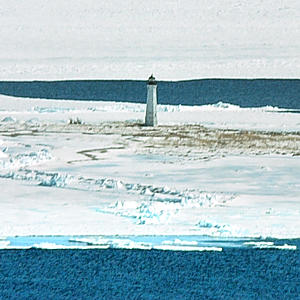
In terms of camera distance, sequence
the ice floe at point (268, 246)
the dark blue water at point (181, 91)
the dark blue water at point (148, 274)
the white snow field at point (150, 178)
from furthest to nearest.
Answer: the dark blue water at point (181, 91) → the white snow field at point (150, 178) → the ice floe at point (268, 246) → the dark blue water at point (148, 274)

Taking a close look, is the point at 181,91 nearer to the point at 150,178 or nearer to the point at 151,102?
the point at 151,102

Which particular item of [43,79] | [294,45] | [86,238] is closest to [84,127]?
[86,238]

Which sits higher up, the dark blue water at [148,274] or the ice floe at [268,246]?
the ice floe at [268,246]

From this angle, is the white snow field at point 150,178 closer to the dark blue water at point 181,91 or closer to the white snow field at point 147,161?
the white snow field at point 147,161

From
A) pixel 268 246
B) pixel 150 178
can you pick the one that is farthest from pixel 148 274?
pixel 150 178

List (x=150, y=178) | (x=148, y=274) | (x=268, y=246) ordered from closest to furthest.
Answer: (x=148, y=274) → (x=268, y=246) → (x=150, y=178)

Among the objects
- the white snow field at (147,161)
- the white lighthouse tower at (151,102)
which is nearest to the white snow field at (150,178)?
the white snow field at (147,161)

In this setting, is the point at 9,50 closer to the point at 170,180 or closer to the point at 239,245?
the point at 170,180
